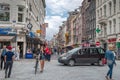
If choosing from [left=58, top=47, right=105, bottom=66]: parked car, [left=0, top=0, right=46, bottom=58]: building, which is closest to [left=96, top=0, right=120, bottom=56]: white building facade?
[left=0, top=0, right=46, bottom=58]: building

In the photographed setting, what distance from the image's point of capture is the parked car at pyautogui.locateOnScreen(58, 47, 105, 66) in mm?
27422

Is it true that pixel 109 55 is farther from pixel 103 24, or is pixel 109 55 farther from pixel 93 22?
pixel 93 22

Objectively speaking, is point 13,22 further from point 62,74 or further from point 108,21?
point 62,74

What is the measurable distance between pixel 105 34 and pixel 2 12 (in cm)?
2147

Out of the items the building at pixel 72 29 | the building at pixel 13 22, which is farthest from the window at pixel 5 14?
the building at pixel 72 29

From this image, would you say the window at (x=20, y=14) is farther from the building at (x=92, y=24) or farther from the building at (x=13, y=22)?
the building at (x=92, y=24)

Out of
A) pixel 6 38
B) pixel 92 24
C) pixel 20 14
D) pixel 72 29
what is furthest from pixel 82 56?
pixel 72 29

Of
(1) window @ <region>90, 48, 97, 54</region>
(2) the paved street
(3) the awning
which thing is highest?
(3) the awning

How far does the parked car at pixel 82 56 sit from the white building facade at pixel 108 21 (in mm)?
20569

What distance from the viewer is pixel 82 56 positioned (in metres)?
27.6

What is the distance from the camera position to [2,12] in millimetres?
43750

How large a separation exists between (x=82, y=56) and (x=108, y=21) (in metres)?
28.5

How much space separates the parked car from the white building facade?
20.6 meters

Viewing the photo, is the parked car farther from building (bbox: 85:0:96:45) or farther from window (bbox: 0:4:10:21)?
building (bbox: 85:0:96:45)
